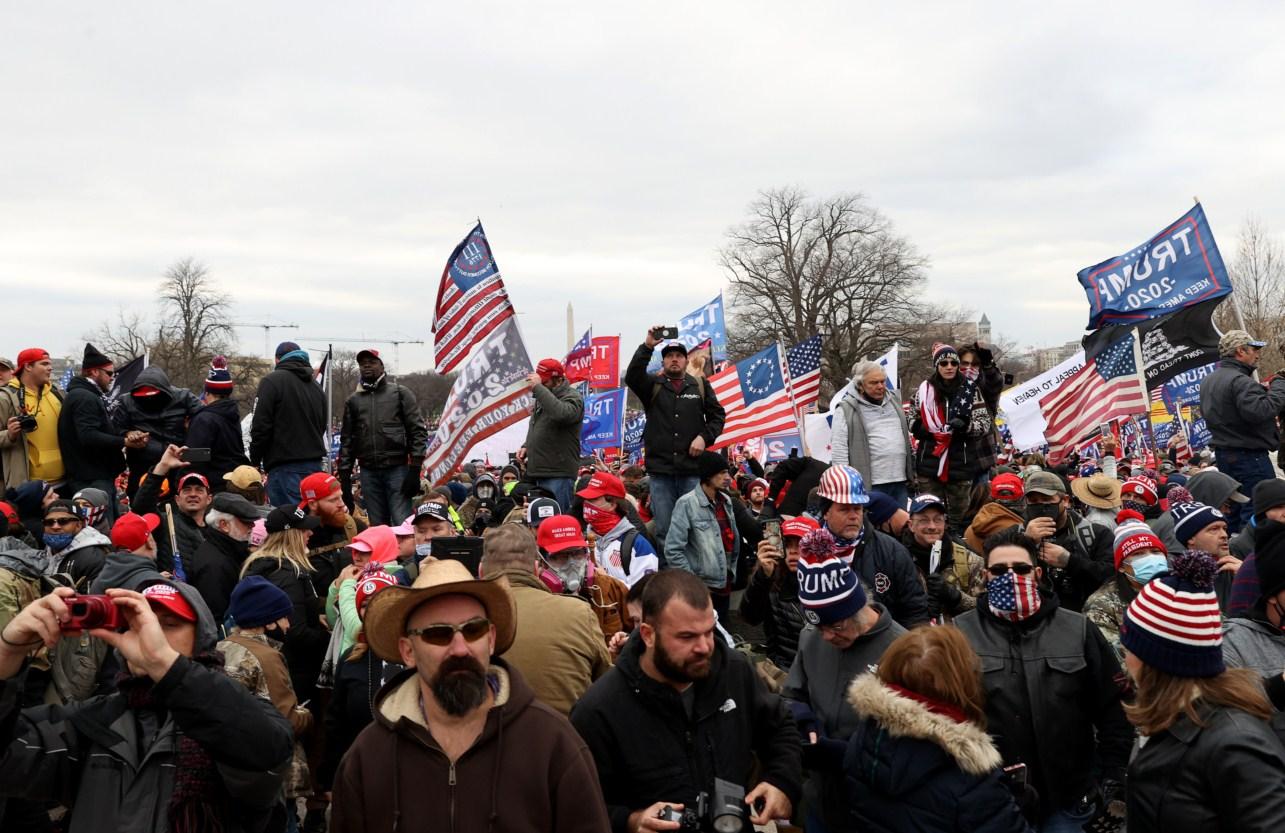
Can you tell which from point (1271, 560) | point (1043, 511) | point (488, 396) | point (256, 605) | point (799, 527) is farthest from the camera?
point (488, 396)

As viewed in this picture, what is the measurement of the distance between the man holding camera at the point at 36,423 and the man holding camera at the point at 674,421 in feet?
17.1

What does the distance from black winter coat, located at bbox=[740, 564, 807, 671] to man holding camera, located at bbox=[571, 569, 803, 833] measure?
247cm

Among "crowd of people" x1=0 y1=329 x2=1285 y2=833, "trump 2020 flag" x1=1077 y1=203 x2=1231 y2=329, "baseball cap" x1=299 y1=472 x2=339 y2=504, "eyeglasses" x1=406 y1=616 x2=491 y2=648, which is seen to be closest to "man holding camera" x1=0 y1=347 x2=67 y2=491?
"crowd of people" x1=0 y1=329 x2=1285 y2=833

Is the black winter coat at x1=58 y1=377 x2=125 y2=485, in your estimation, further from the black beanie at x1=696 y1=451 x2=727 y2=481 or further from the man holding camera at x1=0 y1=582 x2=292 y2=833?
the man holding camera at x1=0 y1=582 x2=292 y2=833

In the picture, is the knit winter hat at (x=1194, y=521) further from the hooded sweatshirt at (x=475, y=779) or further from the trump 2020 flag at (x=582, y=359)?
the trump 2020 flag at (x=582, y=359)

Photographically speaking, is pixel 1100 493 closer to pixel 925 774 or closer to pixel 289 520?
pixel 925 774

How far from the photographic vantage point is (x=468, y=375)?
818 centimetres

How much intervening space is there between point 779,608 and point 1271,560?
107 inches

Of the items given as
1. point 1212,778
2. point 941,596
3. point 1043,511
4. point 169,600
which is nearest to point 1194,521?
point 1043,511

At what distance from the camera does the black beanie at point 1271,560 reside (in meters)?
4.26

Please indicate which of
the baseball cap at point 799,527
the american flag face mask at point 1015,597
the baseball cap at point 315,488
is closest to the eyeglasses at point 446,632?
the american flag face mask at point 1015,597

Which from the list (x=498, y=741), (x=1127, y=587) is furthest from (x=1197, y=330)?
(x=498, y=741)

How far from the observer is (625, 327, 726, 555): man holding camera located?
9.27 meters

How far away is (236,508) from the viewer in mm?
7113
